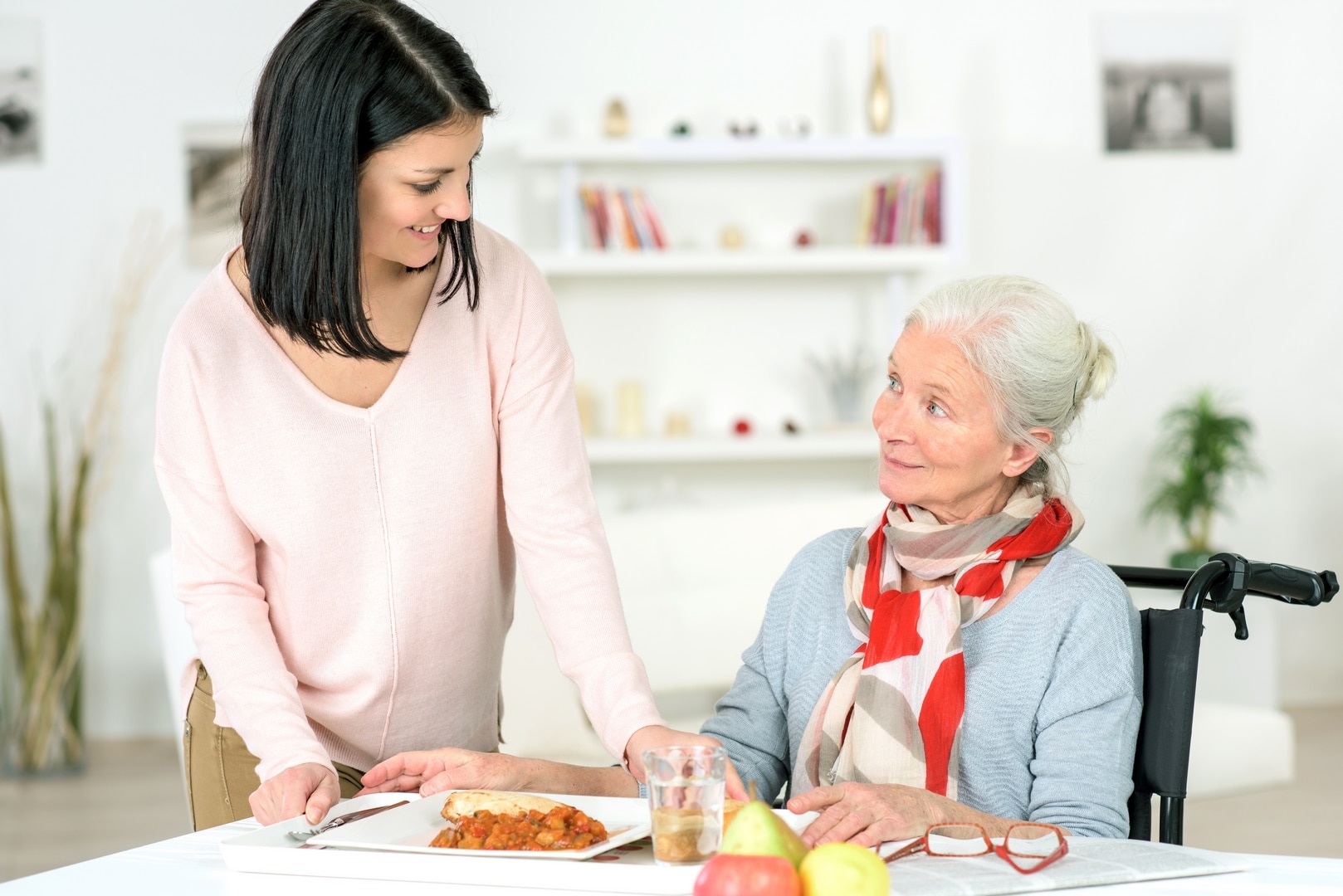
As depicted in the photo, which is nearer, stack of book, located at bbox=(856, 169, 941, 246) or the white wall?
stack of book, located at bbox=(856, 169, 941, 246)

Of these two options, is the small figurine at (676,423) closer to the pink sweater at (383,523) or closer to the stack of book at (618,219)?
the stack of book at (618,219)

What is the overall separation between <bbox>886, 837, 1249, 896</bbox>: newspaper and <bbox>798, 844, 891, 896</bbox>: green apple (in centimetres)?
7

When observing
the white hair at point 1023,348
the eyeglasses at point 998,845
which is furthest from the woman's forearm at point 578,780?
the white hair at point 1023,348

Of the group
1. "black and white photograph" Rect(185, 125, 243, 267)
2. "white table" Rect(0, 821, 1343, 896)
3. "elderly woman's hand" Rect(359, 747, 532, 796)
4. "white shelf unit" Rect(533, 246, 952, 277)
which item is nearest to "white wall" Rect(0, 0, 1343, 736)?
"black and white photograph" Rect(185, 125, 243, 267)

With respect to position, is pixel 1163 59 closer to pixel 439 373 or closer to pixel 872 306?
pixel 872 306

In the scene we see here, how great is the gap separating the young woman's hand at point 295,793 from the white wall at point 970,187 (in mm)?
3461

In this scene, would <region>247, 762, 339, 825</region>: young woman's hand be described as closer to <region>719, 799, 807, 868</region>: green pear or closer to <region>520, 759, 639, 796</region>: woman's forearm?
<region>520, 759, 639, 796</region>: woman's forearm

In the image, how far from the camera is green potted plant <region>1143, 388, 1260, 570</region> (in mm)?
4391

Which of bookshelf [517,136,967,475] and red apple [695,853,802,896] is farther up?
bookshelf [517,136,967,475]

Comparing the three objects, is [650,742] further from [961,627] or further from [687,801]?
[961,627]

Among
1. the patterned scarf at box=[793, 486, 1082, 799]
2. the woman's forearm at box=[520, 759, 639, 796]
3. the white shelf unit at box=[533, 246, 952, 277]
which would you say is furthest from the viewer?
the white shelf unit at box=[533, 246, 952, 277]

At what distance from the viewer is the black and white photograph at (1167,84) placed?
→ 15.4ft

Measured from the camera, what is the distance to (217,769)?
1515mm

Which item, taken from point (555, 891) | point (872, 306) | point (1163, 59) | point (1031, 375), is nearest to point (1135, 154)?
point (1163, 59)
